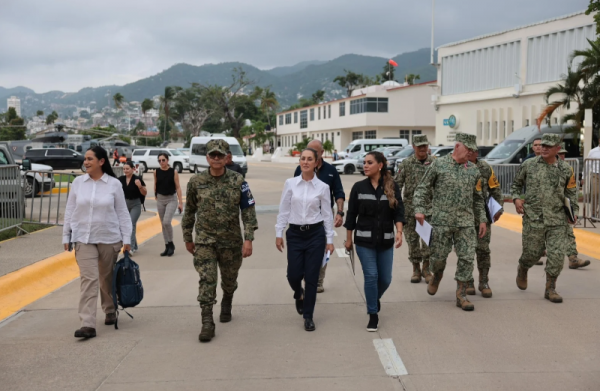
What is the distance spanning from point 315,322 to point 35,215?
10.6 m

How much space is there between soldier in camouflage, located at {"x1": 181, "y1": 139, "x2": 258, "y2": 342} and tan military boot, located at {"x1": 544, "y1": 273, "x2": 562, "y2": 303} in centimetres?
361

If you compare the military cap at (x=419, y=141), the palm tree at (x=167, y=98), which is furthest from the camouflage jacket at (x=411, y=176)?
the palm tree at (x=167, y=98)

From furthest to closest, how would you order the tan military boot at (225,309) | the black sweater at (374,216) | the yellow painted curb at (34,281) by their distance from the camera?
1. the yellow painted curb at (34,281)
2. the tan military boot at (225,309)
3. the black sweater at (374,216)

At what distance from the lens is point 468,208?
6.93 meters

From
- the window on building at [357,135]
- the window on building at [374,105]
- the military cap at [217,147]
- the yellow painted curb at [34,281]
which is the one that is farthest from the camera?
the window on building at [357,135]

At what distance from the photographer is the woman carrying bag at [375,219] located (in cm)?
622

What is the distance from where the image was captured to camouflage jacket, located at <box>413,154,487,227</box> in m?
6.91

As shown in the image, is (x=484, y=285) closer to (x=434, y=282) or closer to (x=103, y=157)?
(x=434, y=282)

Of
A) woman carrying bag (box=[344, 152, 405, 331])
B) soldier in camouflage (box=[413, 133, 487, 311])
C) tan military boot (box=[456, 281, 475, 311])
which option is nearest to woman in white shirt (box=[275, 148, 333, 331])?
woman carrying bag (box=[344, 152, 405, 331])

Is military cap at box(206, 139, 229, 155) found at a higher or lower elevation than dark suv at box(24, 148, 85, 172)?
higher

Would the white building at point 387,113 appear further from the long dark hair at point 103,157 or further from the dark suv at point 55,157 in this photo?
the long dark hair at point 103,157

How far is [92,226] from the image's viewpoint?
20.2 ft

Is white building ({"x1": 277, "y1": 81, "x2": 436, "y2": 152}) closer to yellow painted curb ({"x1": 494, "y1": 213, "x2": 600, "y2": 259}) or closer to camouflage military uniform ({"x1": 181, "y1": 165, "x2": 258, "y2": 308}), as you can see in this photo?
yellow painted curb ({"x1": 494, "y1": 213, "x2": 600, "y2": 259})

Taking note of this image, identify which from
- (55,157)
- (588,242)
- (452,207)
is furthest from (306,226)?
(55,157)
